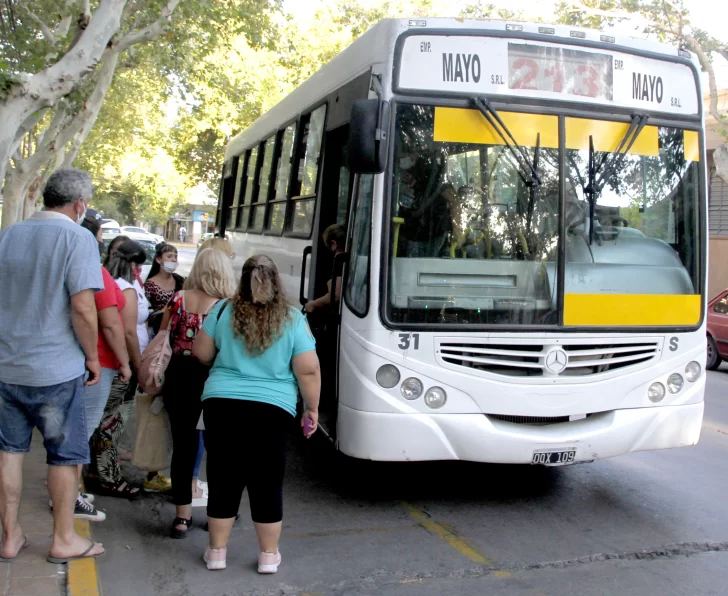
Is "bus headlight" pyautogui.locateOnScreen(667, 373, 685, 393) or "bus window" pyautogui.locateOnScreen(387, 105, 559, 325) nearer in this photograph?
"bus window" pyautogui.locateOnScreen(387, 105, 559, 325)

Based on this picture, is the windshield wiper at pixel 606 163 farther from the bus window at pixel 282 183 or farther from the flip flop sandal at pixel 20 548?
the flip flop sandal at pixel 20 548

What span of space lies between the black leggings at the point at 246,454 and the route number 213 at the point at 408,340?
109 cm

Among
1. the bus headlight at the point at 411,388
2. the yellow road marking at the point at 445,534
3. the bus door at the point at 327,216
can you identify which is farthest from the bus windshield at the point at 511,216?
the yellow road marking at the point at 445,534

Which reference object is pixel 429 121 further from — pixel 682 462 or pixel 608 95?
pixel 682 462

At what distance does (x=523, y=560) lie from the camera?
4.88 metres

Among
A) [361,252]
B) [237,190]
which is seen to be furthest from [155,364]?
[237,190]

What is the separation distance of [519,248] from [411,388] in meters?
1.14

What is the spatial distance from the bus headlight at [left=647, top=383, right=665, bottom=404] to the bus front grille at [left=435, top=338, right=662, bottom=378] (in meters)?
0.21

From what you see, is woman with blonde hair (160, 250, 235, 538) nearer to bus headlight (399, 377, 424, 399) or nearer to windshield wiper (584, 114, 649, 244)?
bus headlight (399, 377, 424, 399)

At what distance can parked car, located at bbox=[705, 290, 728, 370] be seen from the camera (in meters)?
14.6

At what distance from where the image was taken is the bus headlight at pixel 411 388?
17.3 ft

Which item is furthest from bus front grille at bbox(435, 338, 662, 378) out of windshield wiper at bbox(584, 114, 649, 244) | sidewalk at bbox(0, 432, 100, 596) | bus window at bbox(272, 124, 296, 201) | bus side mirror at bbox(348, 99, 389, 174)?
bus window at bbox(272, 124, 296, 201)

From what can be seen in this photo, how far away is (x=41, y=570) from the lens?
13.8 feet

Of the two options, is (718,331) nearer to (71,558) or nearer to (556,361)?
(556,361)
